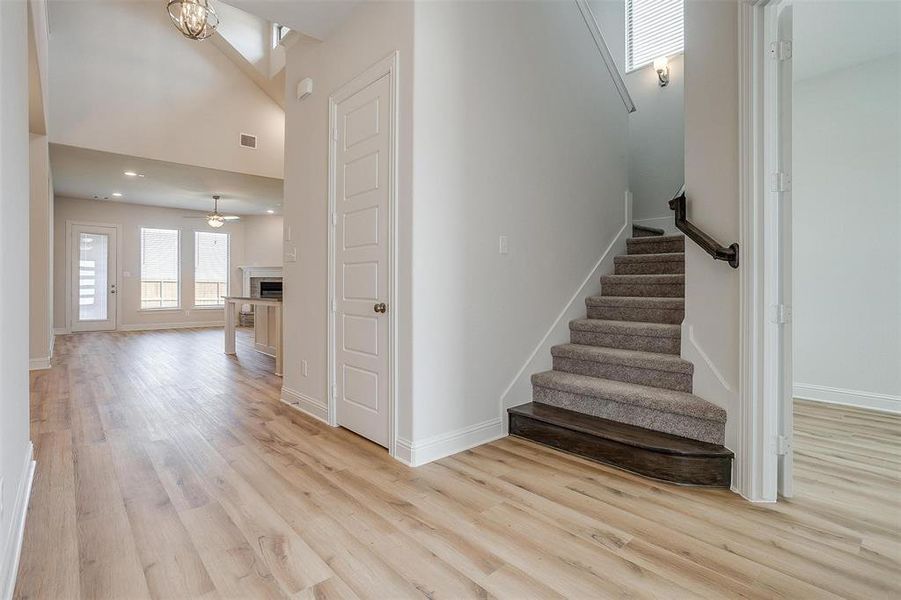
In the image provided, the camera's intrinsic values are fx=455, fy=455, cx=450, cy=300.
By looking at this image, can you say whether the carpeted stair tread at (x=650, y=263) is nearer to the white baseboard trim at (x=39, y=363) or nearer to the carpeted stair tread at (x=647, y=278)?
the carpeted stair tread at (x=647, y=278)

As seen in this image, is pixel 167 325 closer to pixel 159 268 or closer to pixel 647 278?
pixel 159 268

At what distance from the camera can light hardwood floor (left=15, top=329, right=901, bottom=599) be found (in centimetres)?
158

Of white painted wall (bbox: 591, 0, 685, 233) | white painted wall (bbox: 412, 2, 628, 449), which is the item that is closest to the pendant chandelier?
white painted wall (bbox: 412, 2, 628, 449)

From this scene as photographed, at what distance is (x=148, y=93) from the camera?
20.4ft

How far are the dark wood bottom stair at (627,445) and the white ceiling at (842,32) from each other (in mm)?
2874

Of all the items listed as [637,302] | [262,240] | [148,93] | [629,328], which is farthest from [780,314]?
[262,240]

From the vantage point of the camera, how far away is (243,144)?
7055 mm

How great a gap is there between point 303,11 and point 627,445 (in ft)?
11.4

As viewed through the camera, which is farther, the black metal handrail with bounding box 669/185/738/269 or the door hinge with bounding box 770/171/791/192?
the black metal handrail with bounding box 669/185/738/269

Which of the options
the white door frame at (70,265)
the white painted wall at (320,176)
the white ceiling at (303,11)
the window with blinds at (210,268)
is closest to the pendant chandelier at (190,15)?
the white ceiling at (303,11)

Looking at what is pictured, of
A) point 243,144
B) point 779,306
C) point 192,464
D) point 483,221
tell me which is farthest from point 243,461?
point 243,144

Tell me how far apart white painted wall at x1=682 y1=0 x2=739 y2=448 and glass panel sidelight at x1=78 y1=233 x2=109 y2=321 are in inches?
449

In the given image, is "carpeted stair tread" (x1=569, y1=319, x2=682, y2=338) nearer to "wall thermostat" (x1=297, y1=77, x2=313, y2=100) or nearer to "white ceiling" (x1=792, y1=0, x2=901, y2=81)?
"white ceiling" (x1=792, y1=0, x2=901, y2=81)

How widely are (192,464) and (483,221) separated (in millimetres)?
2280
